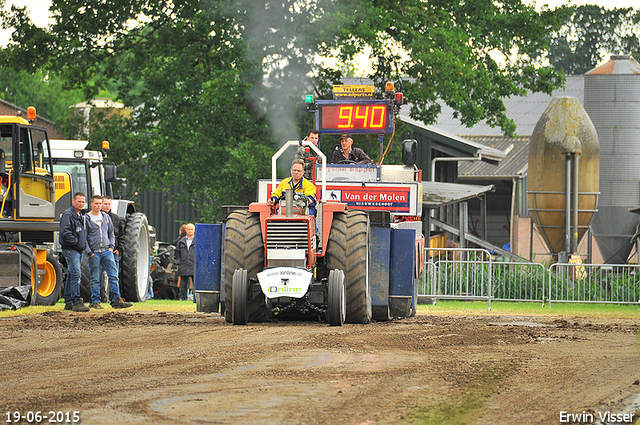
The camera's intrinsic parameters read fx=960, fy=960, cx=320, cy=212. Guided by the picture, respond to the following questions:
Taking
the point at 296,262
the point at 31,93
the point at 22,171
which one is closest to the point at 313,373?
the point at 296,262

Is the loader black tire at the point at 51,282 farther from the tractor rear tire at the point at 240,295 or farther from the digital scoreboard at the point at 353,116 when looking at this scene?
the tractor rear tire at the point at 240,295

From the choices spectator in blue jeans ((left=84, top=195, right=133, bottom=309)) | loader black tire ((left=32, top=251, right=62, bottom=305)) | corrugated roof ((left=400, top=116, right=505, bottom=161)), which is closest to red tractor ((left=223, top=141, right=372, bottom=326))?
spectator in blue jeans ((left=84, top=195, right=133, bottom=309))

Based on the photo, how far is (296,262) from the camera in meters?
11.3

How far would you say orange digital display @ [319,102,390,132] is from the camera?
1595 cm

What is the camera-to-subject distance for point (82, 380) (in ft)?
23.3

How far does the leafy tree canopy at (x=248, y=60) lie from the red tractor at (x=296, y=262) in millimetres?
11479

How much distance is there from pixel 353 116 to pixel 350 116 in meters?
0.05

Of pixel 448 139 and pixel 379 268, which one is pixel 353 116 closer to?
pixel 379 268

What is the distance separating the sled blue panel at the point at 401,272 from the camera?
40.6 ft

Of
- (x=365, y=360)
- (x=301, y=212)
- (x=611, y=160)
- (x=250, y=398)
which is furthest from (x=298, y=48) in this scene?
(x=250, y=398)

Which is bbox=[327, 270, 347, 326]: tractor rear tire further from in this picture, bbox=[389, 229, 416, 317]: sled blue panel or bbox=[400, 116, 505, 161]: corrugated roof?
bbox=[400, 116, 505, 161]: corrugated roof

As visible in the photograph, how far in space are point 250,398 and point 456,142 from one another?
27.5 m

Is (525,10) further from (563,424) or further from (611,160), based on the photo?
(563,424)

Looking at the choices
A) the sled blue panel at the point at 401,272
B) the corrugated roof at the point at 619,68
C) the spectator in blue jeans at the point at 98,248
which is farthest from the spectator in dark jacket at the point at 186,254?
the corrugated roof at the point at 619,68
